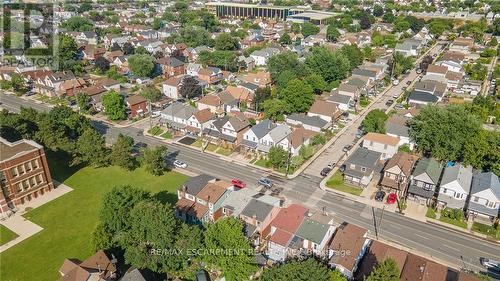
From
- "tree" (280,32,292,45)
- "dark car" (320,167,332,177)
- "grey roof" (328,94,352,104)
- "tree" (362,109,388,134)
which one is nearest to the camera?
"dark car" (320,167,332,177)

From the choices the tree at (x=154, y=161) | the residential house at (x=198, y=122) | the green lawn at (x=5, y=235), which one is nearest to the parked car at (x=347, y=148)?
the residential house at (x=198, y=122)

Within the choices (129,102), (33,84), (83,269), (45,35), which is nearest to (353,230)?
(83,269)

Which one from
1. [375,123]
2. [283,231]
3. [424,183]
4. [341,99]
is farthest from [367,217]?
[341,99]

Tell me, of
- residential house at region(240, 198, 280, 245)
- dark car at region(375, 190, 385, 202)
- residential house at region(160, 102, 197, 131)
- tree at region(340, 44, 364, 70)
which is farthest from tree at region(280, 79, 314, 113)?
residential house at region(240, 198, 280, 245)

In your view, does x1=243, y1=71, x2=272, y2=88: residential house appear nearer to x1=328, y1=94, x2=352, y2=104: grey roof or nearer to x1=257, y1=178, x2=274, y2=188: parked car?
x1=328, y1=94, x2=352, y2=104: grey roof

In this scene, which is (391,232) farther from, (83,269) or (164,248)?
(83,269)

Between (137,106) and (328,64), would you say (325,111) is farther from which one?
(137,106)

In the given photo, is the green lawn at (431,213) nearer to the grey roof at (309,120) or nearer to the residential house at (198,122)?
the grey roof at (309,120)
